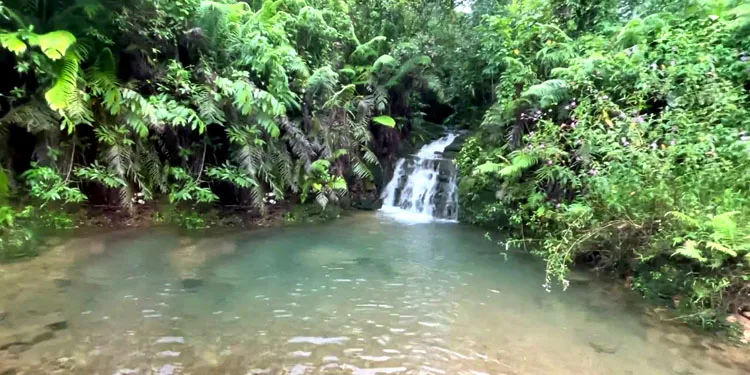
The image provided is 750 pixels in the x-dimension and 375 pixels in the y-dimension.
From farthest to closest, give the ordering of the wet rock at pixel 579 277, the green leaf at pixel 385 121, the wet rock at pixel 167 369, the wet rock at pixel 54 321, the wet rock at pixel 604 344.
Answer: the green leaf at pixel 385 121 → the wet rock at pixel 579 277 → the wet rock at pixel 604 344 → the wet rock at pixel 54 321 → the wet rock at pixel 167 369

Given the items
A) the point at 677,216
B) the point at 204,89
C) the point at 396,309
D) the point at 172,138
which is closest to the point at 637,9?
the point at 677,216

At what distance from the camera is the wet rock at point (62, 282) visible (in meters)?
4.55

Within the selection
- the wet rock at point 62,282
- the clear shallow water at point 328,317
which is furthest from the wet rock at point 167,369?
the wet rock at point 62,282

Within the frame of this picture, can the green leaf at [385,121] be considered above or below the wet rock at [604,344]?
above

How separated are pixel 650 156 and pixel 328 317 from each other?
145 inches

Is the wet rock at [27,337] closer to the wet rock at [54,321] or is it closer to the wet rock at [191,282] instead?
the wet rock at [54,321]

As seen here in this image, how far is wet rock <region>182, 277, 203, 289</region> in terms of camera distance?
488 cm

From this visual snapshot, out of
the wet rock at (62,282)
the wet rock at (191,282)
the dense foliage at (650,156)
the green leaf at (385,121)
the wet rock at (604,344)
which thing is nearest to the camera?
the wet rock at (604,344)

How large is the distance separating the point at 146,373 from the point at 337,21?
942cm

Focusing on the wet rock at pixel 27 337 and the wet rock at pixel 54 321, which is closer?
the wet rock at pixel 27 337

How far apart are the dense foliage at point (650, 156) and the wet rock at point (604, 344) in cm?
84

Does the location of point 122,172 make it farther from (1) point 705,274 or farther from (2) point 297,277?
(1) point 705,274

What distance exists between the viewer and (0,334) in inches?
134

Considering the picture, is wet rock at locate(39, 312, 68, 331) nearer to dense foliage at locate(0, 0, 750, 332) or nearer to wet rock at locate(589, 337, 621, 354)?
dense foliage at locate(0, 0, 750, 332)
